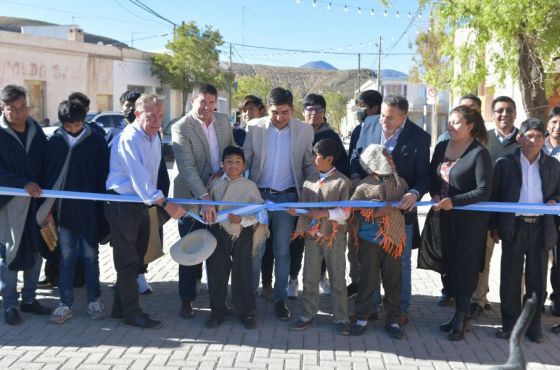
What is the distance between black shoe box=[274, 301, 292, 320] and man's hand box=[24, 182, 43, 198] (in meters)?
2.36

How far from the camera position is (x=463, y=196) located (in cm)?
490

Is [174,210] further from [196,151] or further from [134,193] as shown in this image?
[196,151]

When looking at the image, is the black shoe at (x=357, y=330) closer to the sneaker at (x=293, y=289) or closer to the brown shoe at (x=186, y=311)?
the sneaker at (x=293, y=289)

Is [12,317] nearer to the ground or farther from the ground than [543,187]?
nearer to the ground

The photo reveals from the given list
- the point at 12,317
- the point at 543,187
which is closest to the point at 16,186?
the point at 12,317

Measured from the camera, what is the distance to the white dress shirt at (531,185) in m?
5.09

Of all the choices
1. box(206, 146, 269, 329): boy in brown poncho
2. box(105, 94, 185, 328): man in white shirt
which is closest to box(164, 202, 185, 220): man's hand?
box(105, 94, 185, 328): man in white shirt

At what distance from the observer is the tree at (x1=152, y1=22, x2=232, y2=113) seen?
36.2m

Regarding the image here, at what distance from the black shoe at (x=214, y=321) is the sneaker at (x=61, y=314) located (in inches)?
50.4

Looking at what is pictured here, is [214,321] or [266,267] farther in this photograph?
[266,267]

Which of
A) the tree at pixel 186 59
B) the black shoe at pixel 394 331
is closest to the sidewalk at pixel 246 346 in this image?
the black shoe at pixel 394 331

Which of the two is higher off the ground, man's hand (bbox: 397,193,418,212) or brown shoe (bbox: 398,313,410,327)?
man's hand (bbox: 397,193,418,212)

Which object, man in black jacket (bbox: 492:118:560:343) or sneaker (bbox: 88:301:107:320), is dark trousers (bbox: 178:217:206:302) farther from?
man in black jacket (bbox: 492:118:560:343)

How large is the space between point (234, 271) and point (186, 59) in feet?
107
